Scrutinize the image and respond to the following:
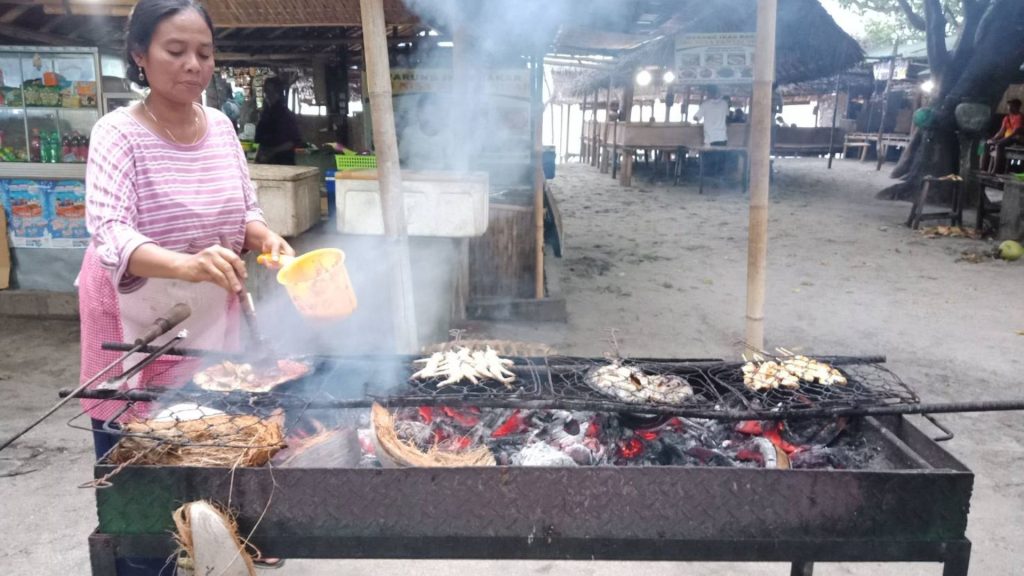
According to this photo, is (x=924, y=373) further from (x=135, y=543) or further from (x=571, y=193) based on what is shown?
(x=571, y=193)

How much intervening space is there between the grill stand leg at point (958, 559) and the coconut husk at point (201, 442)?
81.8 inches

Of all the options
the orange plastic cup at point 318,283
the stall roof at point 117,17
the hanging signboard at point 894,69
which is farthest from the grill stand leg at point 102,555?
the hanging signboard at point 894,69

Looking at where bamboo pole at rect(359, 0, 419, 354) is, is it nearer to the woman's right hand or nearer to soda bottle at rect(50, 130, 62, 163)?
the woman's right hand

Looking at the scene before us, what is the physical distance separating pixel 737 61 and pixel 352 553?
13.6 metres

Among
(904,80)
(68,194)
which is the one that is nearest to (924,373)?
(68,194)

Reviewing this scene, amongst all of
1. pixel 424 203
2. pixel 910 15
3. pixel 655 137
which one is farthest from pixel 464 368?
pixel 910 15

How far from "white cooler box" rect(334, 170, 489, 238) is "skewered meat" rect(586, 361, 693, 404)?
2465mm

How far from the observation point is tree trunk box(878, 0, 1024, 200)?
14.1 meters

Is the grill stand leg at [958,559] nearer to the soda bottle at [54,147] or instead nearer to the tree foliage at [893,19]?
the soda bottle at [54,147]

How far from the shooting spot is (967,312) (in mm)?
7395

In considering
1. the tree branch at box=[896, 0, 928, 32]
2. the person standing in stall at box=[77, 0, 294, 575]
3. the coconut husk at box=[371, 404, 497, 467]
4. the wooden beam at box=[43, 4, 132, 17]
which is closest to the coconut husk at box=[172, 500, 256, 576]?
the person standing in stall at box=[77, 0, 294, 575]

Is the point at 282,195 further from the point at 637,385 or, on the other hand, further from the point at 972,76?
the point at 972,76

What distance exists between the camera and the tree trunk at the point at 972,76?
46.1 feet

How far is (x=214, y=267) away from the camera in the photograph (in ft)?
6.21
